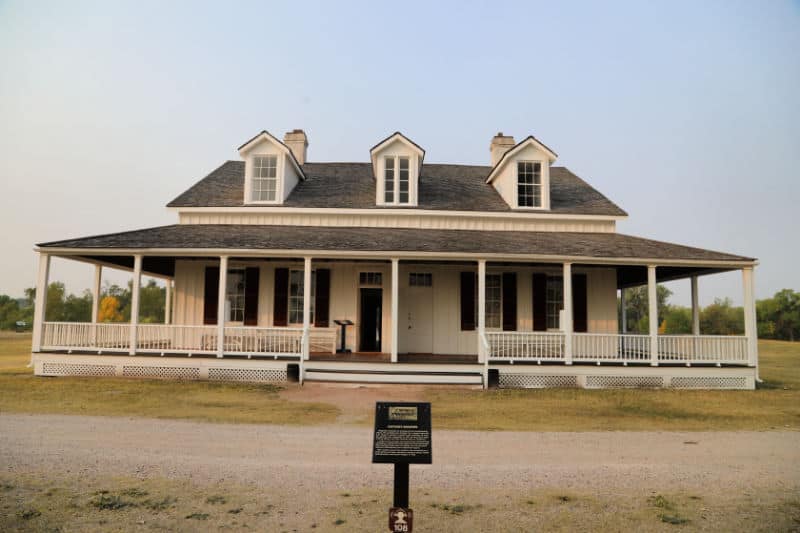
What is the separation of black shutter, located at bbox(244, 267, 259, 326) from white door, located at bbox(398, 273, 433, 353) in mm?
4674

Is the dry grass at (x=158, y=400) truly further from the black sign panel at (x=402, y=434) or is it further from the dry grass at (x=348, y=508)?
the black sign panel at (x=402, y=434)

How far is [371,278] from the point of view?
16.8 metres

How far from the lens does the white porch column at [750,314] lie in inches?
565

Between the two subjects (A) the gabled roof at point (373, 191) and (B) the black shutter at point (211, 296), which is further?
(A) the gabled roof at point (373, 191)

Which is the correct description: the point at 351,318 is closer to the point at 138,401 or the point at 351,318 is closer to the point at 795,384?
the point at 138,401

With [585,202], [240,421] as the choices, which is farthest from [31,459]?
[585,202]

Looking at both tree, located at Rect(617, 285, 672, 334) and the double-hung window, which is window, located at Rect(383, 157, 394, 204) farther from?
tree, located at Rect(617, 285, 672, 334)

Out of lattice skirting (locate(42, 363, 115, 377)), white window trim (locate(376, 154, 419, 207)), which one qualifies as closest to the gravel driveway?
lattice skirting (locate(42, 363, 115, 377))

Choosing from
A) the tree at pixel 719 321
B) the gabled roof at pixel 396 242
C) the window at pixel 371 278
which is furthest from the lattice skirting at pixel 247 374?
the tree at pixel 719 321

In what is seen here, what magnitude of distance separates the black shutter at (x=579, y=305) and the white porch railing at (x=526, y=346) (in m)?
1.55

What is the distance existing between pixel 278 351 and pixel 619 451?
9.80 metres

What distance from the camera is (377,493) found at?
5.78m

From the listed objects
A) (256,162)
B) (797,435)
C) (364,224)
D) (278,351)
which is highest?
(256,162)

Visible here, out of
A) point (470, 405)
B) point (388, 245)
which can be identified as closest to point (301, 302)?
point (388, 245)
